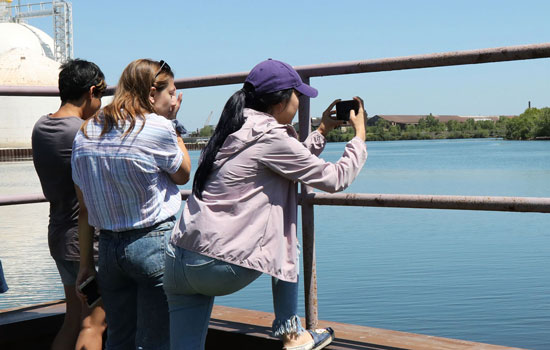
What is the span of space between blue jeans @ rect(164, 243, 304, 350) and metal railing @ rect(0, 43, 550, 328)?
584 mm

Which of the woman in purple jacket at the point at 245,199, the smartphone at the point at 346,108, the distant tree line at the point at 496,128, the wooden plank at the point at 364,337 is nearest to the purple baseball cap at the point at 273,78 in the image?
the woman in purple jacket at the point at 245,199

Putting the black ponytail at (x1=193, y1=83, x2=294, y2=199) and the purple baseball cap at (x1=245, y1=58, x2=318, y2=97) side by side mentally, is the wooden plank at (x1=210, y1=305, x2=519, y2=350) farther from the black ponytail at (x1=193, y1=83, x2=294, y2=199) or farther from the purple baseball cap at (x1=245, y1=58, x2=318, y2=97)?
the purple baseball cap at (x1=245, y1=58, x2=318, y2=97)

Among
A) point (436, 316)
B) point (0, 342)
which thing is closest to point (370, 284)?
point (436, 316)

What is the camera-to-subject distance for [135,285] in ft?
8.12

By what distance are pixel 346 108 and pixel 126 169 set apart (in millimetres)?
701

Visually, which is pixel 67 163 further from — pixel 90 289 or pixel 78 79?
pixel 90 289

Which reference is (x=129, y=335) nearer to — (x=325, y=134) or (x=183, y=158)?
(x=183, y=158)

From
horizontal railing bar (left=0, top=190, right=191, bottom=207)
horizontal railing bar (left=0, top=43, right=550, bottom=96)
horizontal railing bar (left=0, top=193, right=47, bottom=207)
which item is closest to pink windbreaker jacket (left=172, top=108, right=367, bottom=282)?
horizontal railing bar (left=0, top=43, right=550, bottom=96)

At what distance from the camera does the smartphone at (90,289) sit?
2488 mm

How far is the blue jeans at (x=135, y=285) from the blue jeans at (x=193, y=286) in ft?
0.34

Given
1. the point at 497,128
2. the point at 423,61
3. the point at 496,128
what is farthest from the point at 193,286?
the point at 497,128

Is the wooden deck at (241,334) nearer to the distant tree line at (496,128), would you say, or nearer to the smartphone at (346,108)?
the smartphone at (346,108)

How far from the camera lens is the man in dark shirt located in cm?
266

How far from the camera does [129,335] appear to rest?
2.51 metres
